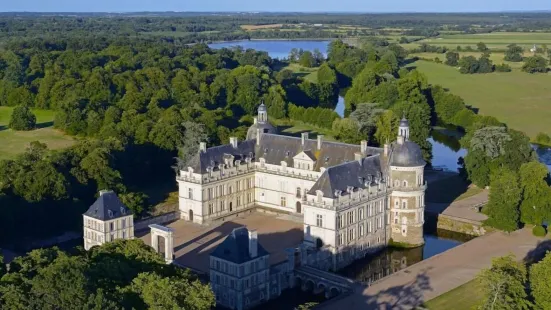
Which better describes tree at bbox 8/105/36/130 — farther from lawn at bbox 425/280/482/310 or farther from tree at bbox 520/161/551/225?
lawn at bbox 425/280/482/310

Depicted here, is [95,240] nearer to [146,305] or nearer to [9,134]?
[146,305]

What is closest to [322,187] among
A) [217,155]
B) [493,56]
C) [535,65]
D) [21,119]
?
[217,155]

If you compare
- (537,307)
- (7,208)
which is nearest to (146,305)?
(537,307)

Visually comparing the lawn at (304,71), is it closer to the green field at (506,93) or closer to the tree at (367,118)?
the green field at (506,93)

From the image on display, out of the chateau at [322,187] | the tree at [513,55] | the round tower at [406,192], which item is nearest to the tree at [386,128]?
the chateau at [322,187]

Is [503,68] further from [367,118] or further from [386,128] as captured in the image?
[386,128]
